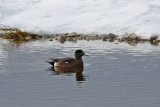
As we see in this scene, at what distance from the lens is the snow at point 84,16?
36250mm

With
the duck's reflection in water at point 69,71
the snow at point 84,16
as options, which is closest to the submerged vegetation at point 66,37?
the snow at point 84,16

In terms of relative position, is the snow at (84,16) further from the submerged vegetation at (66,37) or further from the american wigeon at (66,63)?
the american wigeon at (66,63)

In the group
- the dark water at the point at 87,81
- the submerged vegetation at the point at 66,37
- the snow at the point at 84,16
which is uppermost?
the snow at the point at 84,16

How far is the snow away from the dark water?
11.4m

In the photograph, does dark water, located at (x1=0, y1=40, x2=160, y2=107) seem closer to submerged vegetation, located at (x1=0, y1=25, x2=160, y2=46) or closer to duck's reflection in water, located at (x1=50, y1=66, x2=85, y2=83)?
duck's reflection in water, located at (x1=50, y1=66, x2=85, y2=83)

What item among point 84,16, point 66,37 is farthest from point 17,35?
point 84,16

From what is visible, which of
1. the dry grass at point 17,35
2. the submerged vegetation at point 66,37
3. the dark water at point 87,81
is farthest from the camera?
the dry grass at point 17,35

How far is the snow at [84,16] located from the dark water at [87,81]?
450 inches

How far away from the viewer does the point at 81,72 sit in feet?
61.8

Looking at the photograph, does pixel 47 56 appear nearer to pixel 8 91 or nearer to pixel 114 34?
pixel 8 91

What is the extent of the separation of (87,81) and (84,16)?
24.8 meters

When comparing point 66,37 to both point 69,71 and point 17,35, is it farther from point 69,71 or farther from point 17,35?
point 69,71

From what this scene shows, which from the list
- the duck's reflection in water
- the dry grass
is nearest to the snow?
the dry grass

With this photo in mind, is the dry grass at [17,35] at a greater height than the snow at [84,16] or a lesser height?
lesser
